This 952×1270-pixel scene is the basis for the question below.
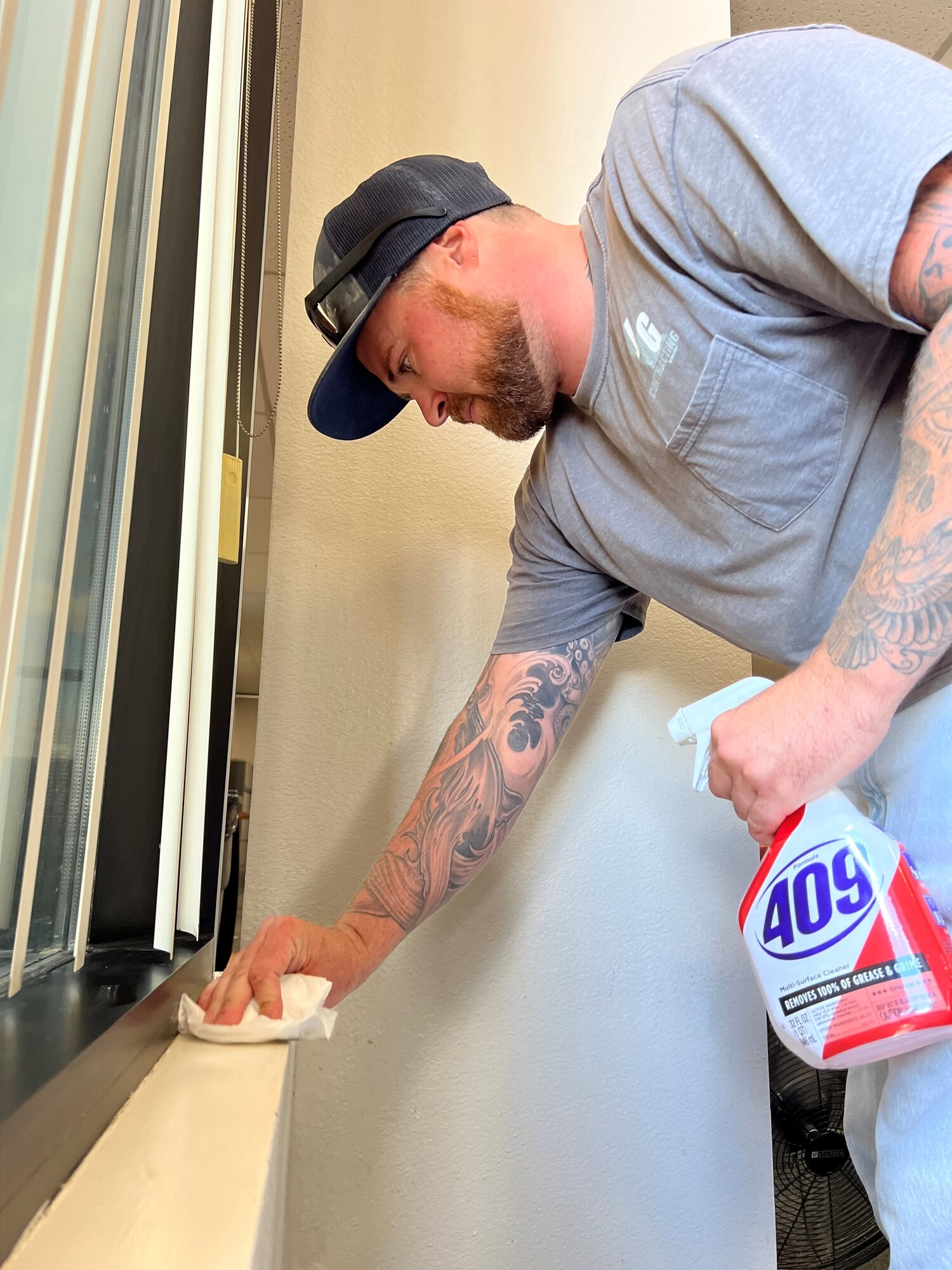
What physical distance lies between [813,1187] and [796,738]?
3.50 feet

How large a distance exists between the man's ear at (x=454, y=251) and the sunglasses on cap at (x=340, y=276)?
0.02m

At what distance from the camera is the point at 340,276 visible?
85cm

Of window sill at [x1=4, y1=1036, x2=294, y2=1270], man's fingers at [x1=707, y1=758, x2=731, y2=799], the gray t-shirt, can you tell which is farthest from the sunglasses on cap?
window sill at [x1=4, y1=1036, x2=294, y2=1270]

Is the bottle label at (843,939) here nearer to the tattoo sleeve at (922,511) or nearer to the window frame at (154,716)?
the tattoo sleeve at (922,511)

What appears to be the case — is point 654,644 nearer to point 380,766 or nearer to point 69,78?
point 380,766

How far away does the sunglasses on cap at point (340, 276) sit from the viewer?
83cm

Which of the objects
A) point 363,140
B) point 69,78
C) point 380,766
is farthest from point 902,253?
point 363,140

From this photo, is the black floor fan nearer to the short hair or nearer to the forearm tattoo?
the forearm tattoo

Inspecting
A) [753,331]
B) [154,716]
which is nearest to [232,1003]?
[154,716]

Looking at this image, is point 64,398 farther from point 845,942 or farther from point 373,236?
point 845,942

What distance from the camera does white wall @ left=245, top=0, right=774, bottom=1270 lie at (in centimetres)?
98

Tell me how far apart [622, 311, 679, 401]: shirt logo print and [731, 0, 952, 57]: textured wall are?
1421 mm

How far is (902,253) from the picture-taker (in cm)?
58

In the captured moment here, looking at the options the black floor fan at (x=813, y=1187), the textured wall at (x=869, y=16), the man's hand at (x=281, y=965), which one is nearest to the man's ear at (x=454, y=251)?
the man's hand at (x=281, y=965)
